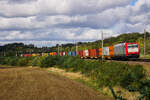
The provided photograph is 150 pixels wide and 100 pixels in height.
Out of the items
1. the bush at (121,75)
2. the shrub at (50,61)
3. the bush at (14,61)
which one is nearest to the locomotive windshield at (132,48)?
the bush at (121,75)

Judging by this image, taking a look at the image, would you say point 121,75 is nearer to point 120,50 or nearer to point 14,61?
point 120,50

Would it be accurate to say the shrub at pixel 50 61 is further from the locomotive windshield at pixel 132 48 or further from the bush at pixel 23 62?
the bush at pixel 23 62

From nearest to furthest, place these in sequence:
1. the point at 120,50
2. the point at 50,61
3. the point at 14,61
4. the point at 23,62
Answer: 1. the point at 120,50
2. the point at 50,61
3. the point at 23,62
4. the point at 14,61

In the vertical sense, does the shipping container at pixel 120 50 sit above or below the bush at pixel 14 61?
above

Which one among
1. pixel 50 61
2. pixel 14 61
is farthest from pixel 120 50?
pixel 14 61

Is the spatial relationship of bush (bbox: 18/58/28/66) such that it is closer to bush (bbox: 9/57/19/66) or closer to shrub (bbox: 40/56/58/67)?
bush (bbox: 9/57/19/66)

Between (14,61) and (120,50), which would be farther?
(14,61)

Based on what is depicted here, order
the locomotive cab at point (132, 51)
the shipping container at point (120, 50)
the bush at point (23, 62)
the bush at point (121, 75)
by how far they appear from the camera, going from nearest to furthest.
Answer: the bush at point (121, 75) → the locomotive cab at point (132, 51) → the shipping container at point (120, 50) → the bush at point (23, 62)

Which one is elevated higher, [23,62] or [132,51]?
[132,51]

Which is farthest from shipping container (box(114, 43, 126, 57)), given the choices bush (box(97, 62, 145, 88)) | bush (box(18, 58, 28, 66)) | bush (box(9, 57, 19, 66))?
bush (box(9, 57, 19, 66))

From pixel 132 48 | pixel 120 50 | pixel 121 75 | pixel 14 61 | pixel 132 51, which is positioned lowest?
pixel 14 61

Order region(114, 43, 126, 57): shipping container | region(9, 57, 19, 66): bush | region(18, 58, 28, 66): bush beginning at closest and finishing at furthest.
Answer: region(114, 43, 126, 57): shipping container < region(18, 58, 28, 66): bush < region(9, 57, 19, 66): bush

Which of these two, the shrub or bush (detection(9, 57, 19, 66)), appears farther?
bush (detection(9, 57, 19, 66))

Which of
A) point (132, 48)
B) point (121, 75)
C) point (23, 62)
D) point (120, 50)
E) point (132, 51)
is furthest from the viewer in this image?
point (23, 62)
